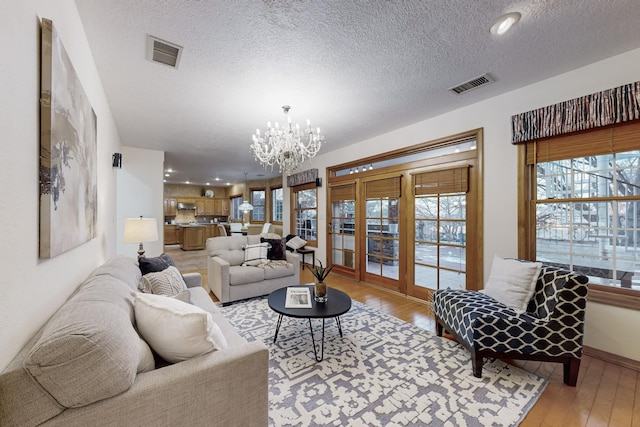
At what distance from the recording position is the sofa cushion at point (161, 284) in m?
1.99

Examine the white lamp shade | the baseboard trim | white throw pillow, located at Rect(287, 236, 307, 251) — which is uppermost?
the white lamp shade

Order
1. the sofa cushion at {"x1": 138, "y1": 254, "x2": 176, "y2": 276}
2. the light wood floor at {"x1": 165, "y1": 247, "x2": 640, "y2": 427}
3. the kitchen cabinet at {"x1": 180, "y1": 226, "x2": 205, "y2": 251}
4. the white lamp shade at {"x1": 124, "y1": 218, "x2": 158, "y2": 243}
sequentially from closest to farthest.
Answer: the light wood floor at {"x1": 165, "y1": 247, "x2": 640, "y2": 427} → the sofa cushion at {"x1": 138, "y1": 254, "x2": 176, "y2": 276} → the white lamp shade at {"x1": 124, "y1": 218, "x2": 158, "y2": 243} → the kitchen cabinet at {"x1": 180, "y1": 226, "x2": 205, "y2": 251}

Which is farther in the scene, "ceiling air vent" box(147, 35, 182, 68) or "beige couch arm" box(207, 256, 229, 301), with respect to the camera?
"beige couch arm" box(207, 256, 229, 301)

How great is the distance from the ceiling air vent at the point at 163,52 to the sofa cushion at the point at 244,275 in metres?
2.50

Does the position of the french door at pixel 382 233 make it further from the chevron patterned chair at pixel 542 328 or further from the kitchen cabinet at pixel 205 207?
the kitchen cabinet at pixel 205 207

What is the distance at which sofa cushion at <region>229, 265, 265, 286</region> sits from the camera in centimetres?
345

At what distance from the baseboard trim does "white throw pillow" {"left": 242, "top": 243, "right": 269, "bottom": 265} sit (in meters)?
3.78

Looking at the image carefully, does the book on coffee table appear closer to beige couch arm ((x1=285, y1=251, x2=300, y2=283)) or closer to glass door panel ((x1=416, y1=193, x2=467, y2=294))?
beige couch arm ((x1=285, y1=251, x2=300, y2=283))

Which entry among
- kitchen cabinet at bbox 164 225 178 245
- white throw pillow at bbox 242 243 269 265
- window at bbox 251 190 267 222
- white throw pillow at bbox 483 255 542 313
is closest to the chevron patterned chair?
white throw pillow at bbox 483 255 542 313

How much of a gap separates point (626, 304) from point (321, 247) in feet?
14.2

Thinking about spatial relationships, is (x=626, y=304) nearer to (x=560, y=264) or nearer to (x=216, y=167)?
(x=560, y=264)

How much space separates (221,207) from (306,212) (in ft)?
22.0

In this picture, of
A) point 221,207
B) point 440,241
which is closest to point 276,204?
point 221,207

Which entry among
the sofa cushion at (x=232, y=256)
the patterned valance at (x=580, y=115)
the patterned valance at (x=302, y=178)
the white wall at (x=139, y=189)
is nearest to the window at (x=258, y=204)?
the patterned valance at (x=302, y=178)
